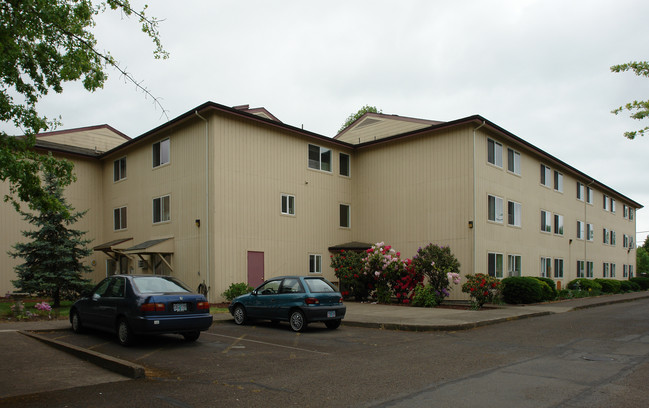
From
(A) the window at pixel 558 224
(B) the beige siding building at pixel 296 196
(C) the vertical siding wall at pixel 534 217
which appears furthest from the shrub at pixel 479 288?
(A) the window at pixel 558 224

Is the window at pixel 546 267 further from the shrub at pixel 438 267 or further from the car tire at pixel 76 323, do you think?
the car tire at pixel 76 323

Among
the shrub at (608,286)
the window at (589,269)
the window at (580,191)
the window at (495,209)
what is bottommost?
the shrub at (608,286)

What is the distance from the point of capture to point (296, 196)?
983 inches

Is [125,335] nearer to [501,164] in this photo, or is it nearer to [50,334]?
[50,334]

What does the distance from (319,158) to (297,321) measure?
1421cm

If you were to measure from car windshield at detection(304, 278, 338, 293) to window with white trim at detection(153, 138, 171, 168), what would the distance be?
13482 mm

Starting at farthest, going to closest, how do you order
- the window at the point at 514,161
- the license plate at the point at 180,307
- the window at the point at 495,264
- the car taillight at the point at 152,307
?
the window at the point at 514,161 → the window at the point at 495,264 → the license plate at the point at 180,307 → the car taillight at the point at 152,307

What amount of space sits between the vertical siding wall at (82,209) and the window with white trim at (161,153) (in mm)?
5365

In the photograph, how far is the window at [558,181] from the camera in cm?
3225

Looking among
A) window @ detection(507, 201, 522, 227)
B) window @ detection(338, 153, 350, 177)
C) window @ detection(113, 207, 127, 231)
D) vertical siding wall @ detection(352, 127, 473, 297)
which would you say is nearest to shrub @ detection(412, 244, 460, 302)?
vertical siding wall @ detection(352, 127, 473, 297)

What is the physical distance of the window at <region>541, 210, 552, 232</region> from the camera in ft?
98.1

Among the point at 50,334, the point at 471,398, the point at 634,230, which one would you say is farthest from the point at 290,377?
the point at 634,230

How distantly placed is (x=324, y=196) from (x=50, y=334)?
15.9 metres

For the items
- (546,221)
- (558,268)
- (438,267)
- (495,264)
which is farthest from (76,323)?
(558,268)
